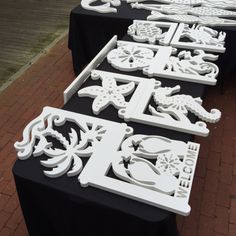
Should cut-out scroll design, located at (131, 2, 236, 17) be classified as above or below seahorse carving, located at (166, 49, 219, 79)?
above

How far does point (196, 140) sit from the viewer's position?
267 centimetres

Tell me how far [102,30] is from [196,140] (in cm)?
142

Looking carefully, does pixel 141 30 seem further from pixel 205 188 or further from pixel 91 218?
pixel 91 218

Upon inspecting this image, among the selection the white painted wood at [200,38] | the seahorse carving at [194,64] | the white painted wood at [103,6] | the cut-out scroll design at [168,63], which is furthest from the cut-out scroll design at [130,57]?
the white painted wood at [103,6]

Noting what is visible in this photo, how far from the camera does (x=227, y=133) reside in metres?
2.77

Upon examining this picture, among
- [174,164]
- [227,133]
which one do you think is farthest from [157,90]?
[227,133]

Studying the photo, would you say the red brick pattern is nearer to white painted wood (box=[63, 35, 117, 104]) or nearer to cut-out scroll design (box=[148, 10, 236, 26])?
cut-out scroll design (box=[148, 10, 236, 26])

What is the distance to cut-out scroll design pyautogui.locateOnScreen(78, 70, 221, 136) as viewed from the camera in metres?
1.63

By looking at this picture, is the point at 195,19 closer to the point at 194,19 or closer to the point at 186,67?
the point at 194,19

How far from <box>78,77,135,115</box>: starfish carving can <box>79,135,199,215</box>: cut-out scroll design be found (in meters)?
0.31

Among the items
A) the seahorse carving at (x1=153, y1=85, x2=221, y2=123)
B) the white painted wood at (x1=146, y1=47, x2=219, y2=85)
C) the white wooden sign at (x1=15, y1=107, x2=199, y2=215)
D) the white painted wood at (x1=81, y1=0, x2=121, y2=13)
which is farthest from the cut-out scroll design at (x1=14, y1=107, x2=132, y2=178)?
the white painted wood at (x1=81, y1=0, x2=121, y2=13)

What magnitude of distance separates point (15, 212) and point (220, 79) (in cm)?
227

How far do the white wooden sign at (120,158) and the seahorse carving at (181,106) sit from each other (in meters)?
0.25

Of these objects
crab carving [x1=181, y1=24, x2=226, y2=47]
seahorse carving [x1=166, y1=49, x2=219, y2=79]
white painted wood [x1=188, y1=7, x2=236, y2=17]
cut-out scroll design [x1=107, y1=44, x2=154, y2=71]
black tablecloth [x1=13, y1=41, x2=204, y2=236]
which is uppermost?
white painted wood [x1=188, y1=7, x2=236, y2=17]
